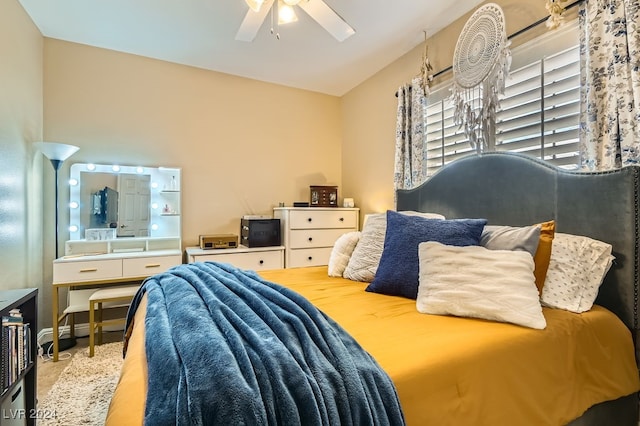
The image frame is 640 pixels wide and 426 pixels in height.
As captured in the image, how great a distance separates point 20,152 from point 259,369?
2.83 m

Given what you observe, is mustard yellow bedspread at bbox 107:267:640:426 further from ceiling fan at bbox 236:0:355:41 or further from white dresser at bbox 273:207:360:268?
white dresser at bbox 273:207:360:268

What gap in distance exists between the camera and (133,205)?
3090mm

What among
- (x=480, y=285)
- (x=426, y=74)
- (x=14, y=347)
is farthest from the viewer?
(x=426, y=74)

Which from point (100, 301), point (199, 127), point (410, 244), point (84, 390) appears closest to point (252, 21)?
point (410, 244)

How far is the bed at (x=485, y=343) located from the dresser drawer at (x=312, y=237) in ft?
4.55

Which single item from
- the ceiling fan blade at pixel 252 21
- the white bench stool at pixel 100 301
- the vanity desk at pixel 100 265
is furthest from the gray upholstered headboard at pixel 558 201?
the white bench stool at pixel 100 301

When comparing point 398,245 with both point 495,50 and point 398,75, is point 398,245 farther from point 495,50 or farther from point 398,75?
point 398,75

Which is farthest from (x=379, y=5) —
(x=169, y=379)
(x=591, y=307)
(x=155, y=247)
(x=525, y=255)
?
(x=155, y=247)

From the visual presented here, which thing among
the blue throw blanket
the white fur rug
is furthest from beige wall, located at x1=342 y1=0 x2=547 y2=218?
the white fur rug

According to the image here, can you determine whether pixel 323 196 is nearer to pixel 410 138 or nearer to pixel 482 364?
pixel 410 138

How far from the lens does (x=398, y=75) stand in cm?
312

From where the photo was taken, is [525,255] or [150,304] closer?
[150,304]

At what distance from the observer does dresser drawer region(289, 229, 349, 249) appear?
3371 millimetres

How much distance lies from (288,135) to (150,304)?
2959 millimetres
